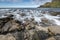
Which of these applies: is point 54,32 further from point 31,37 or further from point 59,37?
point 31,37

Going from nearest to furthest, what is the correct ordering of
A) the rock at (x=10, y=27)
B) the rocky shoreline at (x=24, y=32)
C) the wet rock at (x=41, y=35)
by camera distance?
the rocky shoreline at (x=24, y=32) → the wet rock at (x=41, y=35) → the rock at (x=10, y=27)

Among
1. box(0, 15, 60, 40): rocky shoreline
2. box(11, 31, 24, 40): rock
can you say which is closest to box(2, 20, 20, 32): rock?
box(0, 15, 60, 40): rocky shoreline

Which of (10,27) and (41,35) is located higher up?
(10,27)

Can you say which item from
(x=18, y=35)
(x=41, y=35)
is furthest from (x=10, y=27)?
(x=41, y=35)

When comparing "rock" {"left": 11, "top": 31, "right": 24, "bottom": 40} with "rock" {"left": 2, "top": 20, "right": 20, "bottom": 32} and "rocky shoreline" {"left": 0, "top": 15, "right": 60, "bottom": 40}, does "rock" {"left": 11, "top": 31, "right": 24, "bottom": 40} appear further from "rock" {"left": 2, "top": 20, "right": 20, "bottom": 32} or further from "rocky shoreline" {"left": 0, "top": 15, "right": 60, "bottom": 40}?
"rock" {"left": 2, "top": 20, "right": 20, "bottom": 32}

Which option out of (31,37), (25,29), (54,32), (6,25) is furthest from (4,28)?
(54,32)

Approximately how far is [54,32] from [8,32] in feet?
7.66

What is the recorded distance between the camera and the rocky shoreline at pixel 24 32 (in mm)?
7422

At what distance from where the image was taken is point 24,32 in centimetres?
833

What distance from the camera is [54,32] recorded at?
26.6 ft

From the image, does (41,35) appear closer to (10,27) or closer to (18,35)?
(18,35)

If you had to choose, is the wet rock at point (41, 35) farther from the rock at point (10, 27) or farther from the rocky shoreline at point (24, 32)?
the rock at point (10, 27)

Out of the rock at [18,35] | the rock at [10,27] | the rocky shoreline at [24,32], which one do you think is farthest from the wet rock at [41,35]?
the rock at [10,27]

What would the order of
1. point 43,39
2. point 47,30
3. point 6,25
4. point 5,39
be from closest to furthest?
point 5,39, point 43,39, point 47,30, point 6,25
